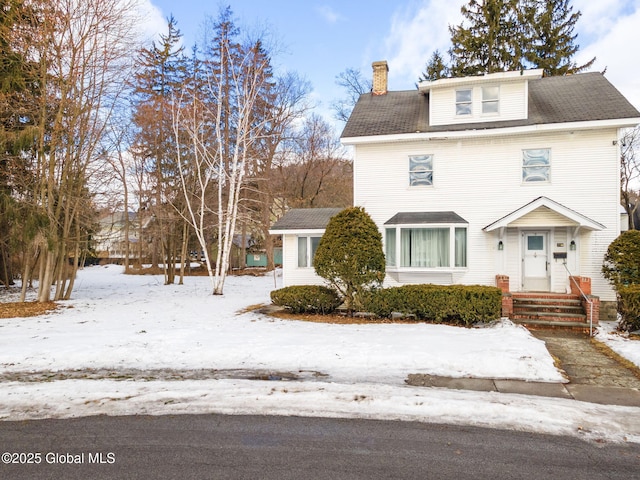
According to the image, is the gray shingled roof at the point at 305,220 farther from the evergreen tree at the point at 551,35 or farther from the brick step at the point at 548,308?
the evergreen tree at the point at 551,35

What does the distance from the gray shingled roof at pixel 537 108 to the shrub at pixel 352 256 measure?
11.9ft

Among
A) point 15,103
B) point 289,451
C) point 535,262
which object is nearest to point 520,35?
point 535,262

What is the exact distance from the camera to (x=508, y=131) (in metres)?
12.9

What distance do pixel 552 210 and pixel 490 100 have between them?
4172 millimetres

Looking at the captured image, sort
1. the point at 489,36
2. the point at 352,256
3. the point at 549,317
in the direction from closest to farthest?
1. the point at 549,317
2. the point at 352,256
3. the point at 489,36

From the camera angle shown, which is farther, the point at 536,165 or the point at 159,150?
the point at 159,150

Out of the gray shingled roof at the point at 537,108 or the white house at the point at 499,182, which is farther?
the gray shingled roof at the point at 537,108

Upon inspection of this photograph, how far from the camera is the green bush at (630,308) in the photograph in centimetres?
945

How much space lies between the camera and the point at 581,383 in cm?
622

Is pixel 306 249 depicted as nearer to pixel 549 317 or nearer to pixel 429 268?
pixel 429 268

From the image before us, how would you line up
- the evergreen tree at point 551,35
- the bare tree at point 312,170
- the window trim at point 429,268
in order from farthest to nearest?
the bare tree at point 312,170 < the evergreen tree at point 551,35 < the window trim at point 429,268

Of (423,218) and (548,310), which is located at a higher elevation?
(423,218)

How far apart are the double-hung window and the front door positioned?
6.82 meters

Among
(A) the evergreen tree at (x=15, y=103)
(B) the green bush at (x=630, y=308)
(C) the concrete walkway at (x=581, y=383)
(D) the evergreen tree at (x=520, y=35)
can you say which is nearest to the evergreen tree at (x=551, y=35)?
(D) the evergreen tree at (x=520, y=35)
